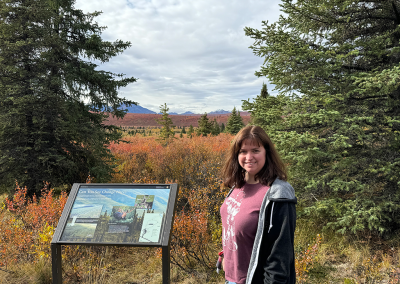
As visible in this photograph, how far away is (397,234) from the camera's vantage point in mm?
3912

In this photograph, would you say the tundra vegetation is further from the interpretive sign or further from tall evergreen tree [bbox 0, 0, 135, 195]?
the interpretive sign

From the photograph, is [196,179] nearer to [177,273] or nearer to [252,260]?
[177,273]

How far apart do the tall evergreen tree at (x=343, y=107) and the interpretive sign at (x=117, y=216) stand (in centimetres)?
257

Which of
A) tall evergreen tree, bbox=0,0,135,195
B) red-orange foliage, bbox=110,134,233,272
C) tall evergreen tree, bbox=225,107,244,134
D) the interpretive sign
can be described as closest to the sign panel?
the interpretive sign

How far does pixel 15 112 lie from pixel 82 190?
4.28 m

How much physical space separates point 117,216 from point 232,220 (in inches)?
57.0

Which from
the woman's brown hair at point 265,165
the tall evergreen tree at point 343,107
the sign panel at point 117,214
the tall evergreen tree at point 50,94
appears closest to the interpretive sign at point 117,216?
the sign panel at point 117,214

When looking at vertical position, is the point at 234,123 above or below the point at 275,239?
above

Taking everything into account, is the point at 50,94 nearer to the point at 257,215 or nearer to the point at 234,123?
the point at 257,215

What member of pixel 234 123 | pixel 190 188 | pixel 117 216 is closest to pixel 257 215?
pixel 117 216

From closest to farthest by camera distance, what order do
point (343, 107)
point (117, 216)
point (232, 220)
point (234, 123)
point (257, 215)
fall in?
point (257, 215), point (232, 220), point (117, 216), point (343, 107), point (234, 123)

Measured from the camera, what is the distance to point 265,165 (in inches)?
64.9

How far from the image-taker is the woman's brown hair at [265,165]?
1560 mm

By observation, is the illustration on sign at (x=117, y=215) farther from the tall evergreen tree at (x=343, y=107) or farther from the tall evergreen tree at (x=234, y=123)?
the tall evergreen tree at (x=234, y=123)
